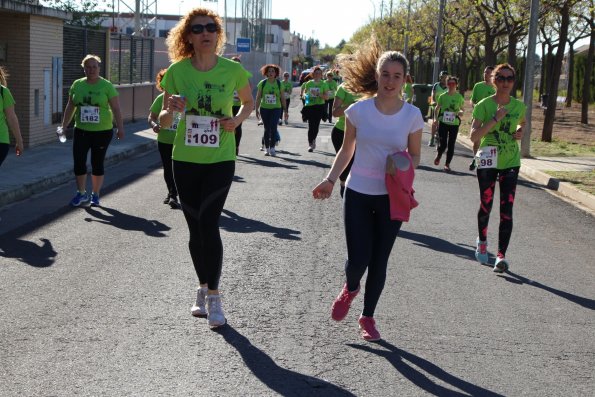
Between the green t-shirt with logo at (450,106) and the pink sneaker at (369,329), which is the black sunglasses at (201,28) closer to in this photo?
the pink sneaker at (369,329)

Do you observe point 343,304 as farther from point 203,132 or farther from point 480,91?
point 480,91

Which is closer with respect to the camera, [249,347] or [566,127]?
[249,347]

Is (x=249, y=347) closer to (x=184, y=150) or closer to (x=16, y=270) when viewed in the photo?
(x=184, y=150)

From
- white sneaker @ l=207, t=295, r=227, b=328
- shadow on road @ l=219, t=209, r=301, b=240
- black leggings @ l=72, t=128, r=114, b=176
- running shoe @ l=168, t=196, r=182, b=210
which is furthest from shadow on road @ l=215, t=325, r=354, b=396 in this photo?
black leggings @ l=72, t=128, r=114, b=176

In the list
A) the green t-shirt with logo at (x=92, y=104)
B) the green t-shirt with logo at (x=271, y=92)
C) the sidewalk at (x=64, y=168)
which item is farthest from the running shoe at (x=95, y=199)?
the green t-shirt with logo at (x=271, y=92)

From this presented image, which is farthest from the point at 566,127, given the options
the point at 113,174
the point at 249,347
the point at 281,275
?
the point at 249,347

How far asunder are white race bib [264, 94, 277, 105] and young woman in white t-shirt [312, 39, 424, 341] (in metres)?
13.7

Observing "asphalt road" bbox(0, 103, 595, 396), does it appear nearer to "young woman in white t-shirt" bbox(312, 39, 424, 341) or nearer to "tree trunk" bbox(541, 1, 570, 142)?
"young woman in white t-shirt" bbox(312, 39, 424, 341)

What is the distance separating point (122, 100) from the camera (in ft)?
89.2

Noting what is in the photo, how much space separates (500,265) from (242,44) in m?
44.4

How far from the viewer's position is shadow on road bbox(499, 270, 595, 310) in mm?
7500

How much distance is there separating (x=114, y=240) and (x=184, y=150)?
358cm

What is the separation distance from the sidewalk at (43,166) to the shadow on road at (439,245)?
17.2 feet

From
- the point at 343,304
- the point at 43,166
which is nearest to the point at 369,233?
the point at 343,304
